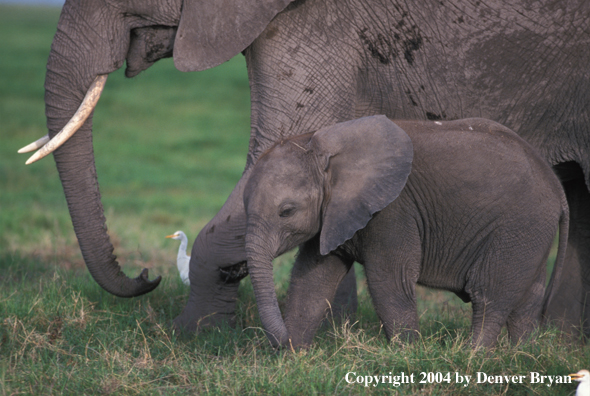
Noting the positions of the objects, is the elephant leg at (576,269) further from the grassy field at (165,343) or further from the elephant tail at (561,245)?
the elephant tail at (561,245)

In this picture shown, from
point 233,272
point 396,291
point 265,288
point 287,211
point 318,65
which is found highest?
point 318,65

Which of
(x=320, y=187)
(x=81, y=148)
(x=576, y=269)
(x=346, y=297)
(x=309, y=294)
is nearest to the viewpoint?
(x=320, y=187)

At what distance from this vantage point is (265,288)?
358 centimetres

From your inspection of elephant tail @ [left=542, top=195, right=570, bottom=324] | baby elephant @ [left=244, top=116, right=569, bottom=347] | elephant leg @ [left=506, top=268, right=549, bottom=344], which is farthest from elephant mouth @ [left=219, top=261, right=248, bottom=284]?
elephant tail @ [left=542, top=195, right=570, bottom=324]

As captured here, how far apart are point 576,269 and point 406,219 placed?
2041 millimetres

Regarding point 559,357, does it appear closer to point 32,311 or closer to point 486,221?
point 486,221

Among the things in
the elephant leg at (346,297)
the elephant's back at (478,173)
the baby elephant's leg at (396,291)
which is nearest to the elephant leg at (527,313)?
the elephant's back at (478,173)

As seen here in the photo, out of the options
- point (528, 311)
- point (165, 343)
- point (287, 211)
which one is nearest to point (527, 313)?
point (528, 311)

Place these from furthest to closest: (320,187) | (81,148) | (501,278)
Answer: (81,148), (501,278), (320,187)

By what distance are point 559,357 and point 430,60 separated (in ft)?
5.83

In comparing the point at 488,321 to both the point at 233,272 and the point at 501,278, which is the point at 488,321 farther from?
the point at 233,272

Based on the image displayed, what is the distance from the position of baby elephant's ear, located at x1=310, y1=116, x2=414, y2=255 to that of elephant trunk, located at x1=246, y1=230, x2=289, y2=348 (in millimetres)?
297

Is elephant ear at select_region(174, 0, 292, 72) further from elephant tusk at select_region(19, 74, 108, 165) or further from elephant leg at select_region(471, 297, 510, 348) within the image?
elephant leg at select_region(471, 297, 510, 348)

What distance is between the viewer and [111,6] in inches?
167
